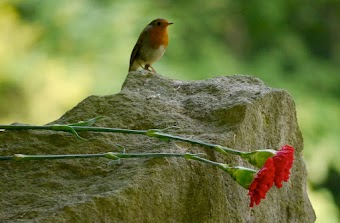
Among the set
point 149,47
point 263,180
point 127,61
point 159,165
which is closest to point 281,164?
point 263,180

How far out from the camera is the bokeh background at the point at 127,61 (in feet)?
14.8

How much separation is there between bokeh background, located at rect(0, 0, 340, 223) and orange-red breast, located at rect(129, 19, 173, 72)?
1186 mm

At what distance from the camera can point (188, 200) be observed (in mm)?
1558

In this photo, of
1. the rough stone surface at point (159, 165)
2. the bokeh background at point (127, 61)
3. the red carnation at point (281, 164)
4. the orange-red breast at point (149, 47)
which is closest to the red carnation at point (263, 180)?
the red carnation at point (281, 164)

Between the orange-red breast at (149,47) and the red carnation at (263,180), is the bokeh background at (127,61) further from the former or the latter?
the red carnation at (263,180)

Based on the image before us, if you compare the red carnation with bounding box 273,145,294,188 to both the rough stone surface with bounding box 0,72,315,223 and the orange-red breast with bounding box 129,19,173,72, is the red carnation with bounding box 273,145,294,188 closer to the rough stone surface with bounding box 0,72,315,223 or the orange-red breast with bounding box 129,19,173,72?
the rough stone surface with bounding box 0,72,315,223

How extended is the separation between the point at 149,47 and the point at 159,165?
154 centimetres

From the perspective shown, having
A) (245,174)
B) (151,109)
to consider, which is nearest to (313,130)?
(151,109)

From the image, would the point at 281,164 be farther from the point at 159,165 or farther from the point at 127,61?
the point at 127,61

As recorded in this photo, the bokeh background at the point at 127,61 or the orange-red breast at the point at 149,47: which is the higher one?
the bokeh background at the point at 127,61

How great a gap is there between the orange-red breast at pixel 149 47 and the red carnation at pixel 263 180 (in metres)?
1.70

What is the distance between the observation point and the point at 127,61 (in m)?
4.48

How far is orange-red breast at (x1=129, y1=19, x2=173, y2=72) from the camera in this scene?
3.03m

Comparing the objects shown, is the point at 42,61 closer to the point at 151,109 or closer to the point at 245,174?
the point at 151,109
